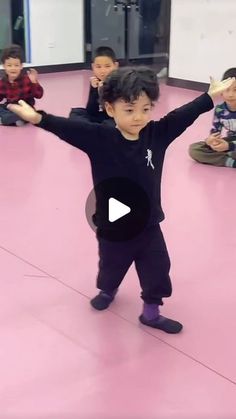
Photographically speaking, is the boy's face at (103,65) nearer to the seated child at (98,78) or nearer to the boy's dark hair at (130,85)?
the seated child at (98,78)

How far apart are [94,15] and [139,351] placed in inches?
241

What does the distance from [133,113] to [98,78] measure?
2.21 m

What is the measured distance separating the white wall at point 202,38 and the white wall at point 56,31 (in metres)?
1.62

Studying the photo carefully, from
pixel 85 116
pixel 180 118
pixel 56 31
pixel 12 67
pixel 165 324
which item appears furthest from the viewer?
pixel 56 31

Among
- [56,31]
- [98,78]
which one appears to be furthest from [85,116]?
[56,31]

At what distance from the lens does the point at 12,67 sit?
4.14 m

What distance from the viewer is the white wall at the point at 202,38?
5.27 m

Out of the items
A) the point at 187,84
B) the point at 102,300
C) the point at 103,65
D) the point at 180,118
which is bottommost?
the point at 187,84

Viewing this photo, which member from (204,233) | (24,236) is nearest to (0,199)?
(24,236)

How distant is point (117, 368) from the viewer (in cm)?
147

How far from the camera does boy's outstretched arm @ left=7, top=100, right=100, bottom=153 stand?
140 centimetres

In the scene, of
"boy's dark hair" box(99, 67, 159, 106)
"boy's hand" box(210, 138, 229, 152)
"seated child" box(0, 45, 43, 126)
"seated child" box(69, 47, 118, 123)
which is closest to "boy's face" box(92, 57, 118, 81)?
"seated child" box(69, 47, 118, 123)

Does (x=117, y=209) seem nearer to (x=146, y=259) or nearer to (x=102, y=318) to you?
(x=146, y=259)

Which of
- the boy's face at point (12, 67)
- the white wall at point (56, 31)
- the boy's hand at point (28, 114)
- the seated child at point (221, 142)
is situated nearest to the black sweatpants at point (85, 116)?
the boy's face at point (12, 67)
